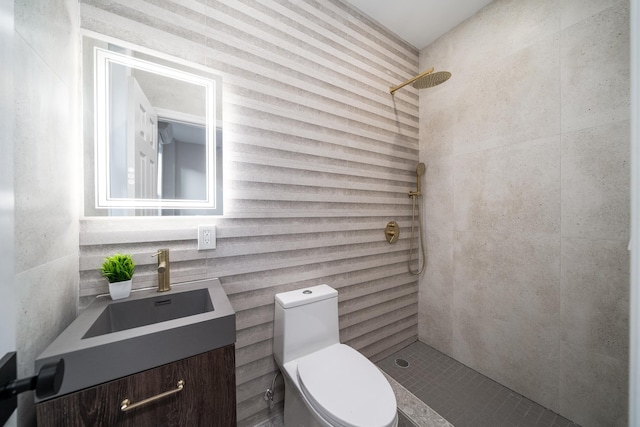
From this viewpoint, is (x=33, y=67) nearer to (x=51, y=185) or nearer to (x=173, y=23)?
(x=51, y=185)

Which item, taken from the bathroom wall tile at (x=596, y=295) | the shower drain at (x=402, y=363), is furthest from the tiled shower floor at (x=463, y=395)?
the bathroom wall tile at (x=596, y=295)

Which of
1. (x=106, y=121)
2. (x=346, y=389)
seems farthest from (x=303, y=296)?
(x=106, y=121)

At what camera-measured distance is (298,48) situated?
1.48 m

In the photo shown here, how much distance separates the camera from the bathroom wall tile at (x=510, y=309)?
1.46m

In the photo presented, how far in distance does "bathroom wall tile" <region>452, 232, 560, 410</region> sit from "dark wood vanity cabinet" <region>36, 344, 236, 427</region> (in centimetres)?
187

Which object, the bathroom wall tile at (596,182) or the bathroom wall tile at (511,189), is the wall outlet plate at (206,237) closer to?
the bathroom wall tile at (511,189)

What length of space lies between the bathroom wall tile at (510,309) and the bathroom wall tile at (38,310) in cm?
244

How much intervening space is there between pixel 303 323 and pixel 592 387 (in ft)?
5.75

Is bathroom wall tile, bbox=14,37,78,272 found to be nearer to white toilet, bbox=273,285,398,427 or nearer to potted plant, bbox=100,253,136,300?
potted plant, bbox=100,253,136,300

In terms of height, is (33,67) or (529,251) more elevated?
(33,67)

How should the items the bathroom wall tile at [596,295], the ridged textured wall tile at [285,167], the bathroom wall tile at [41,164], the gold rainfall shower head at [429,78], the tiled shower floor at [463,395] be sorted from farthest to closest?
the gold rainfall shower head at [429,78]
the tiled shower floor at [463,395]
the bathroom wall tile at [596,295]
the ridged textured wall tile at [285,167]
the bathroom wall tile at [41,164]

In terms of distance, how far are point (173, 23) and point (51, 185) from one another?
3.15 ft

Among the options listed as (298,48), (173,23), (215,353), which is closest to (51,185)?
(215,353)

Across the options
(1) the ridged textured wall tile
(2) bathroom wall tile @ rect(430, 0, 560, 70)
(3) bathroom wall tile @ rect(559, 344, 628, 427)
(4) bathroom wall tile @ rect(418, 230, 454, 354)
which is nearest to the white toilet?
(1) the ridged textured wall tile
